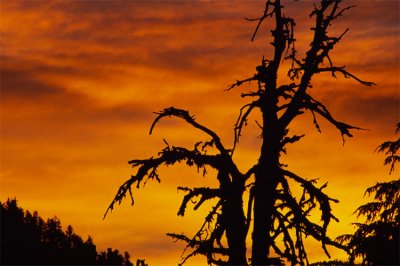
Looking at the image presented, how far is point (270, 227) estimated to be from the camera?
18828mm

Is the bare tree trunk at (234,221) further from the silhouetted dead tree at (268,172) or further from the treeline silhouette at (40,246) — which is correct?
the treeline silhouette at (40,246)

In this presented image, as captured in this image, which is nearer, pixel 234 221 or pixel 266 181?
pixel 266 181

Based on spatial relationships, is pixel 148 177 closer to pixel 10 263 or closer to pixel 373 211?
pixel 373 211

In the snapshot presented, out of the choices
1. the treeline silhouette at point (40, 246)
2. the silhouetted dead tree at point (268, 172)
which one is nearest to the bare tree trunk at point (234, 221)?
the silhouetted dead tree at point (268, 172)

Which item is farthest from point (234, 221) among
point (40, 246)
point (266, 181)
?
point (40, 246)

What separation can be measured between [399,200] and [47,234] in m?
78.1

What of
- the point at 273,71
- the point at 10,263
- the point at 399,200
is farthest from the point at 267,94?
the point at 10,263

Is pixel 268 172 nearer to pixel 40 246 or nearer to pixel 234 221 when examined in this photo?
pixel 234 221

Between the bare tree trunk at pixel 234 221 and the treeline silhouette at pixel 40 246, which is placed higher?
the treeline silhouette at pixel 40 246

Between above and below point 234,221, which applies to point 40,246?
above

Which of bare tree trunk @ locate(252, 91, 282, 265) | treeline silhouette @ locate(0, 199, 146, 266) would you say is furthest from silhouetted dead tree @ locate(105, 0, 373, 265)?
treeline silhouette @ locate(0, 199, 146, 266)

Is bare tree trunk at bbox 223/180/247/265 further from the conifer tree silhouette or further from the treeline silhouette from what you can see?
the treeline silhouette

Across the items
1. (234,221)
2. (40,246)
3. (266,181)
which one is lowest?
(234,221)

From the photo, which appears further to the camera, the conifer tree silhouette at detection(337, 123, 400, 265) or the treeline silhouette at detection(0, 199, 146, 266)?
the treeline silhouette at detection(0, 199, 146, 266)
